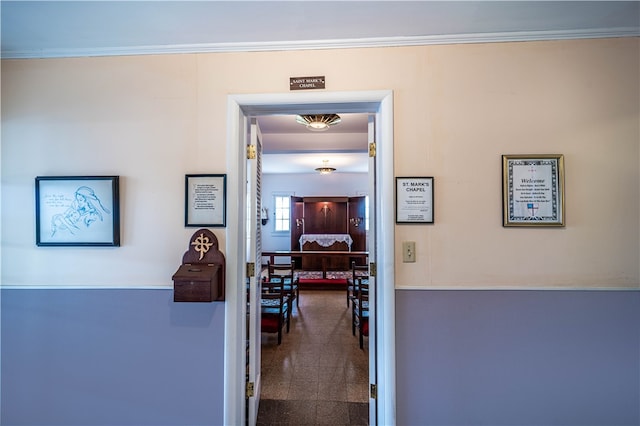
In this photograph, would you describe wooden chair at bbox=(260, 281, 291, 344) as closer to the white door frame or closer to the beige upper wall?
the white door frame

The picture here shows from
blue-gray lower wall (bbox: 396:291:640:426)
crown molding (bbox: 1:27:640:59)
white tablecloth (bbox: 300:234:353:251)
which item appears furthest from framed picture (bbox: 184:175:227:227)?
white tablecloth (bbox: 300:234:353:251)

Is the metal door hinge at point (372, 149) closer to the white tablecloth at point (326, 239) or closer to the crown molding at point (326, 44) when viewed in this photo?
the crown molding at point (326, 44)

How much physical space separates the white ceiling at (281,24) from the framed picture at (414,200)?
30.8 inches

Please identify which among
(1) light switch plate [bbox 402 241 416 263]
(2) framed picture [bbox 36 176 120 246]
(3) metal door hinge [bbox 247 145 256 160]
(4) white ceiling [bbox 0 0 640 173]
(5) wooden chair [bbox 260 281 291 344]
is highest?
(4) white ceiling [bbox 0 0 640 173]

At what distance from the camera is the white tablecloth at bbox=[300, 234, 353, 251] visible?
7.05 metres

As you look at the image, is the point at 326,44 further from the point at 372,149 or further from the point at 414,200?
the point at 414,200

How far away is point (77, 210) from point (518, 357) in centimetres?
261

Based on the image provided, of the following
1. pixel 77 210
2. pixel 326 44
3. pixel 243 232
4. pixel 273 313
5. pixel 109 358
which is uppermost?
pixel 326 44

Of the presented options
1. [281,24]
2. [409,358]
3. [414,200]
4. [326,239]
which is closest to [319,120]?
[281,24]

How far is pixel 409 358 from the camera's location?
151 centimetres

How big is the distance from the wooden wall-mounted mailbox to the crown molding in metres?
1.07

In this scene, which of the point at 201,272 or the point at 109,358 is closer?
the point at 201,272

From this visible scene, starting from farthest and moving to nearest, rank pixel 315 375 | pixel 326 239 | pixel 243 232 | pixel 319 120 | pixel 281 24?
pixel 326 239, pixel 319 120, pixel 315 375, pixel 243 232, pixel 281 24

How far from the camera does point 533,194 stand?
149 cm
